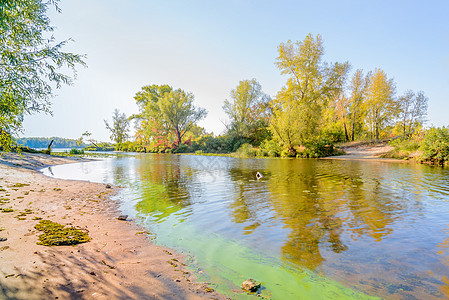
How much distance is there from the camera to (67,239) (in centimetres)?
418

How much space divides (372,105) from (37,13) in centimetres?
4585

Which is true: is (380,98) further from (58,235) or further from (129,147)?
(129,147)

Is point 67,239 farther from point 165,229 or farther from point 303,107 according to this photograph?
point 303,107

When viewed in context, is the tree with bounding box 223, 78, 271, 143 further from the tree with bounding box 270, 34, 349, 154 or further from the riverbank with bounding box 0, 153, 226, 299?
the riverbank with bounding box 0, 153, 226, 299

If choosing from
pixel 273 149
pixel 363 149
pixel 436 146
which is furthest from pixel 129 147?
pixel 436 146

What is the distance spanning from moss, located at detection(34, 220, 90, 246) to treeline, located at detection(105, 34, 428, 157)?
29540 millimetres

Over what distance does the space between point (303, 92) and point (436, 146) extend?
18.6 meters

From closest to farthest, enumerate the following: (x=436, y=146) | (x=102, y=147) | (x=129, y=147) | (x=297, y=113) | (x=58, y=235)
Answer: (x=58, y=235), (x=436, y=146), (x=297, y=113), (x=129, y=147), (x=102, y=147)

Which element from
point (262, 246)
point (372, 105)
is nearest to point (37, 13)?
point (262, 246)

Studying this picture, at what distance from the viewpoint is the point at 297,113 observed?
31.5 metres

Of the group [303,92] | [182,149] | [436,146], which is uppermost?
[303,92]

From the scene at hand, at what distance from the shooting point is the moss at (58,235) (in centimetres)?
405

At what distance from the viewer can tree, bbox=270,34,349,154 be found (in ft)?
104

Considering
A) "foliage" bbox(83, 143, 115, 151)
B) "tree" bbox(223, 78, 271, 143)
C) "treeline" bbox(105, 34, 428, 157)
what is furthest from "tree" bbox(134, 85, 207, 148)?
"foliage" bbox(83, 143, 115, 151)
